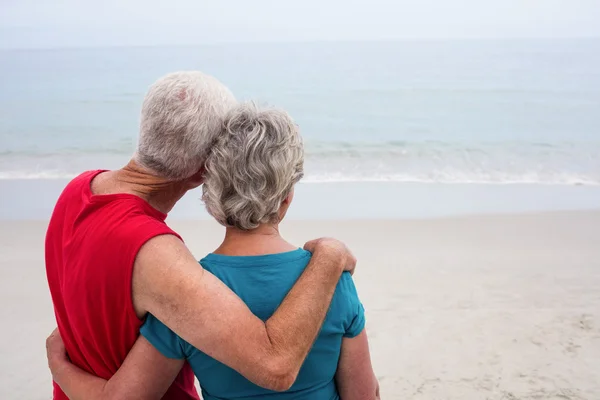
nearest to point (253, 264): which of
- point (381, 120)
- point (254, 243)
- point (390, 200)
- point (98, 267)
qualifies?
point (254, 243)

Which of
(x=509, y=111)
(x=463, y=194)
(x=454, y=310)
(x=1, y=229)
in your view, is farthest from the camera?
(x=509, y=111)

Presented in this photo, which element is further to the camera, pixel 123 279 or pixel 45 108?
pixel 45 108

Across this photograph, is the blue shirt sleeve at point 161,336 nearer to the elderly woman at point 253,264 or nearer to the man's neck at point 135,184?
the elderly woman at point 253,264

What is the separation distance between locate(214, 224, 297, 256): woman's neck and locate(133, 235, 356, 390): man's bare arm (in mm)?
155

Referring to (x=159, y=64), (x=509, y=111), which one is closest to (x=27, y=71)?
(x=159, y=64)

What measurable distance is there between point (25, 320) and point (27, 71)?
29.0 metres

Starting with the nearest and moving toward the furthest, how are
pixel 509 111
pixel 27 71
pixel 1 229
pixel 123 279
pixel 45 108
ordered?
pixel 123 279 < pixel 1 229 < pixel 509 111 < pixel 45 108 < pixel 27 71

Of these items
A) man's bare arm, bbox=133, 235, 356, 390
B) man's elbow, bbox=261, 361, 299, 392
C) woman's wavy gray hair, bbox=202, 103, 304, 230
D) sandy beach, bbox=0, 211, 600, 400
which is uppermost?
woman's wavy gray hair, bbox=202, 103, 304, 230

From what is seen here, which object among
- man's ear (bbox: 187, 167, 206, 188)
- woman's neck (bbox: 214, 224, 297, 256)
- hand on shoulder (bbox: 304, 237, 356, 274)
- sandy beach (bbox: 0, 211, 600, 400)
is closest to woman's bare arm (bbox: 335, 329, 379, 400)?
hand on shoulder (bbox: 304, 237, 356, 274)

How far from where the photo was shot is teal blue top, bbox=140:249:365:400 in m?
1.80

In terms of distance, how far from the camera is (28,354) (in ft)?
14.1

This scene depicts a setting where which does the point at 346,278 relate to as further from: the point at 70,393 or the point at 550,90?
the point at 550,90

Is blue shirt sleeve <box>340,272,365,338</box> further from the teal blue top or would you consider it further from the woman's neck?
the woman's neck

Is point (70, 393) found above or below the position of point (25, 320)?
above
